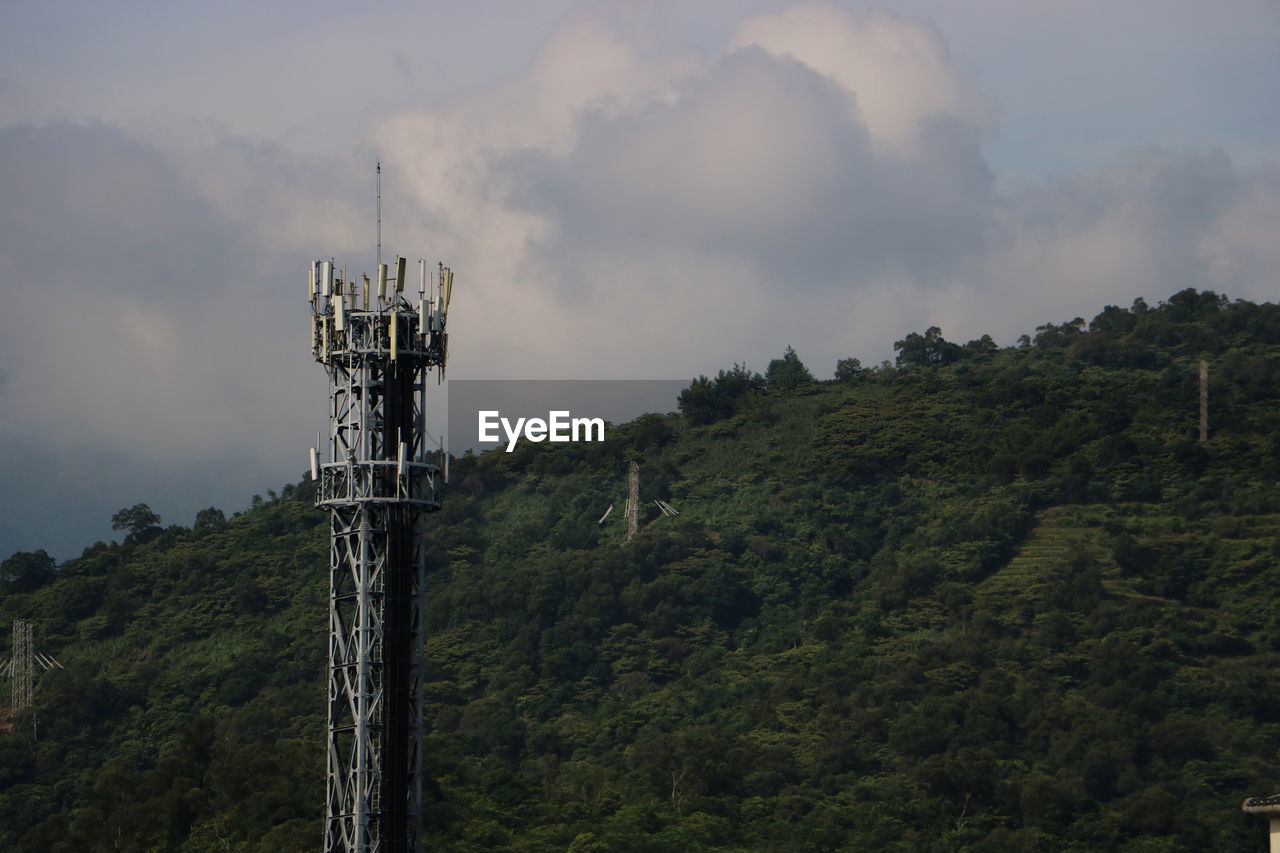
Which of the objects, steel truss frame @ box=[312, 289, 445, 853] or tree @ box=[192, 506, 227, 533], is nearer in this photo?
steel truss frame @ box=[312, 289, 445, 853]

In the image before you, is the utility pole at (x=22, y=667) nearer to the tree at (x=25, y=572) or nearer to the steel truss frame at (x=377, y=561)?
the tree at (x=25, y=572)

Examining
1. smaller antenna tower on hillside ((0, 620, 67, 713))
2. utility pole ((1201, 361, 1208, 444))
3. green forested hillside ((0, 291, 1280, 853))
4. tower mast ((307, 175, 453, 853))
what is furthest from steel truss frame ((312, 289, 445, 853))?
utility pole ((1201, 361, 1208, 444))

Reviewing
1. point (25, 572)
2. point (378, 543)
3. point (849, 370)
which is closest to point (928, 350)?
point (849, 370)

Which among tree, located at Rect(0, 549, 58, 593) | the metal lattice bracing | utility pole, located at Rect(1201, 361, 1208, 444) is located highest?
utility pole, located at Rect(1201, 361, 1208, 444)

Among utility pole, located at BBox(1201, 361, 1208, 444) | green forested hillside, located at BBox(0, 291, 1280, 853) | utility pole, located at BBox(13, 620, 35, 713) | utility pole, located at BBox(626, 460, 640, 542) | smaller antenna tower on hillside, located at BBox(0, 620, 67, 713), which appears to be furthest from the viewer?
utility pole, located at BBox(626, 460, 640, 542)

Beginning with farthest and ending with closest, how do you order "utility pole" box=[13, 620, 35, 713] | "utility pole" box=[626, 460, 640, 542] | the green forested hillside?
"utility pole" box=[626, 460, 640, 542], "utility pole" box=[13, 620, 35, 713], the green forested hillside

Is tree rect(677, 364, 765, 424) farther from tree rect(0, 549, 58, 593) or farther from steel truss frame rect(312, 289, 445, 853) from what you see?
steel truss frame rect(312, 289, 445, 853)

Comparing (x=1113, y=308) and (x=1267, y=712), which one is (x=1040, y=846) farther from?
(x=1113, y=308)
